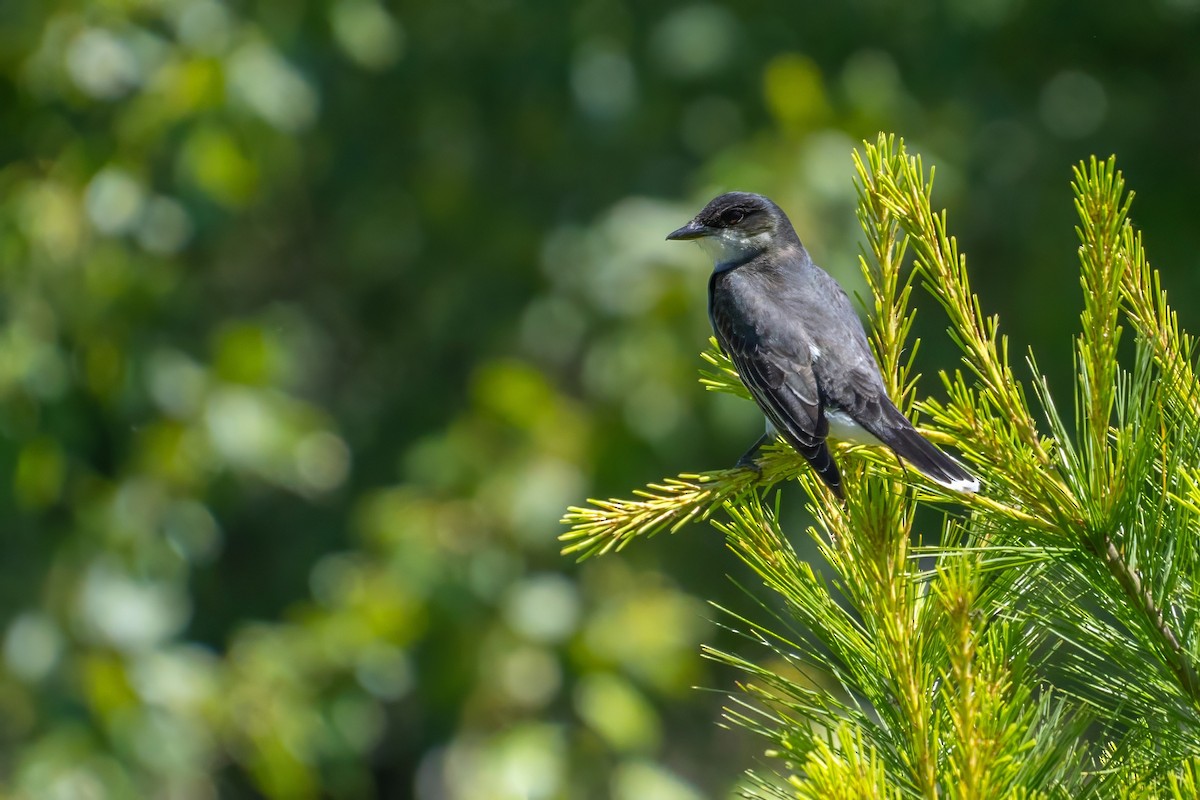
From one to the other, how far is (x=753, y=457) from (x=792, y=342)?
1.16 feet

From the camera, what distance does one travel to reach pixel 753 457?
3000mm

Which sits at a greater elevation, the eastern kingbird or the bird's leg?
the eastern kingbird

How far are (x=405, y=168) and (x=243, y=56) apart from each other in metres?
2.12

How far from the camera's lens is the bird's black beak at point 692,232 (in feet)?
12.7

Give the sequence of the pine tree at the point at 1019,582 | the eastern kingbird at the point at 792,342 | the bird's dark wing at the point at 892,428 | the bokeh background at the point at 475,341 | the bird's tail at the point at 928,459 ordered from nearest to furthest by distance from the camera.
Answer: the pine tree at the point at 1019,582
the bird's tail at the point at 928,459
the bird's dark wing at the point at 892,428
the eastern kingbird at the point at 792,342
the bokeh background at the point at 475,341

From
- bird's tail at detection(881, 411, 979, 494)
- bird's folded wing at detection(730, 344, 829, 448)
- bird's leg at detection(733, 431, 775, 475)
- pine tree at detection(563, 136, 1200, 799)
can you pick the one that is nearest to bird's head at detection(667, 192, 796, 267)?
bird's folded wing at detection(730, 344, 829, 448)

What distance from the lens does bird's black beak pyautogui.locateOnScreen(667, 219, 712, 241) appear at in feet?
12.7

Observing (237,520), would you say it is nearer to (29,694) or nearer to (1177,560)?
(29,694)

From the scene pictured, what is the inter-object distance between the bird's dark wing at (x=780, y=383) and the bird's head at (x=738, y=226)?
41 centimetres

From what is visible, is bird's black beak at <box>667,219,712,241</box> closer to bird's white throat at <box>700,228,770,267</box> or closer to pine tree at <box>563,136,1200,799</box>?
bird's white throat at <box>700,228,770,267</box>

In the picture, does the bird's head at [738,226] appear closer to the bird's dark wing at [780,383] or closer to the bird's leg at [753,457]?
the bird's dark wing at [780,383]

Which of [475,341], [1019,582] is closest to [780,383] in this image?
[1019,582]

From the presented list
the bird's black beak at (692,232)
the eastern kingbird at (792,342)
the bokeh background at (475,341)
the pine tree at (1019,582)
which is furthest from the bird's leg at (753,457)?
the bokeh background at (475,341)

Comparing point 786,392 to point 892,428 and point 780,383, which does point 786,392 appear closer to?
point 780,383
